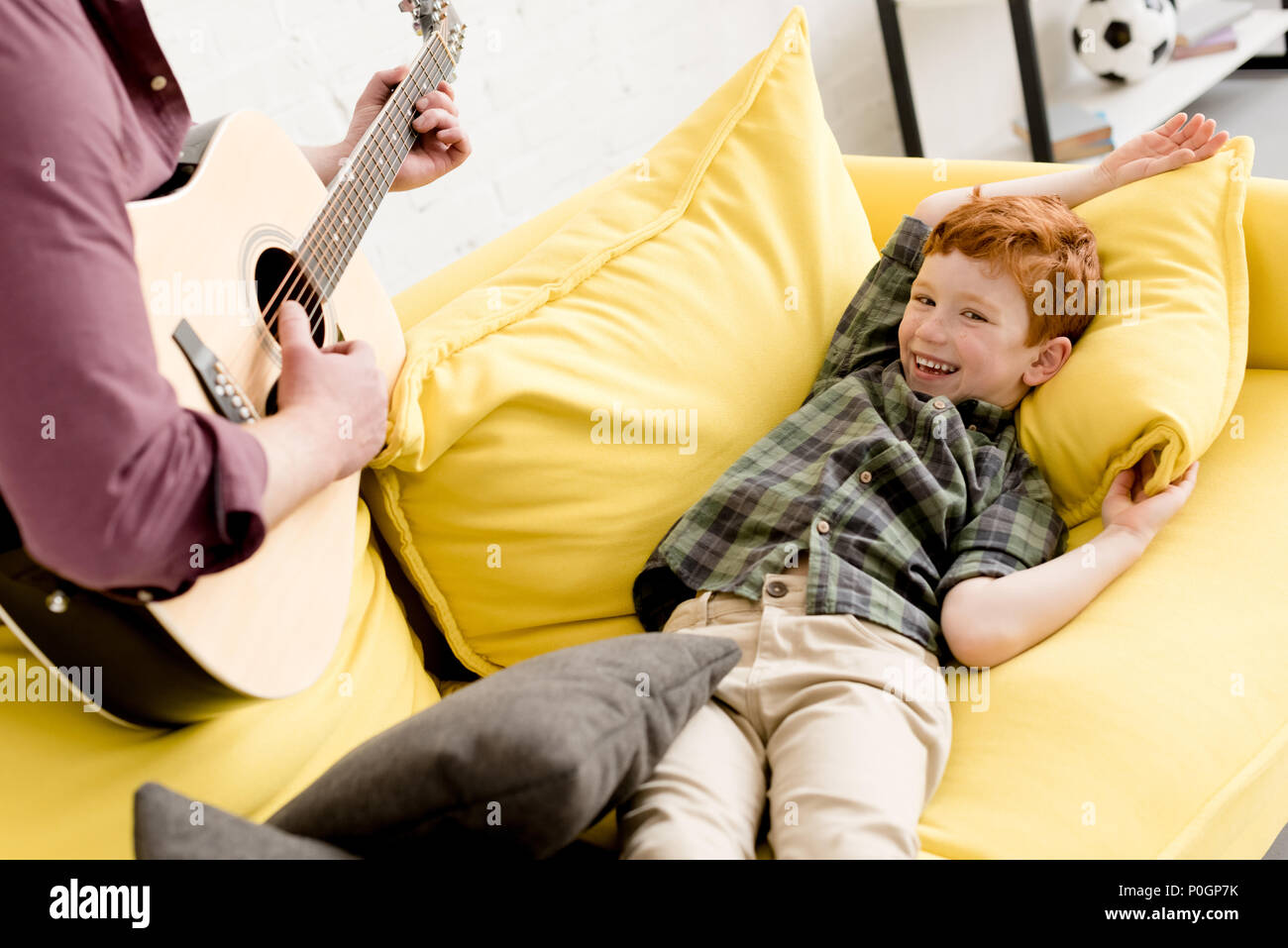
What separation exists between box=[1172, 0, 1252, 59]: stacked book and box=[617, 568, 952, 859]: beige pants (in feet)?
8.58

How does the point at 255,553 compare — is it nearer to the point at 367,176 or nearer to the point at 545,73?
the point at 367,176

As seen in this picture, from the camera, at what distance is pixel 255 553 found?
0.87 metres

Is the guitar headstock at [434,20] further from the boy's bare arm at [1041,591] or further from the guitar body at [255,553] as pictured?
the boy's bare arm at [1041,591]

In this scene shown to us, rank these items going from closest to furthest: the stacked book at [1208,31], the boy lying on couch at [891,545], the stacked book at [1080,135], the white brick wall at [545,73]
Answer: the boy lying on couch at [891,545], the white brick wall at [545,73], the stacked book at [1080,135], the stacked book at [1208,31]

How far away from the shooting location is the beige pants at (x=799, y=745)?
88 centimetres

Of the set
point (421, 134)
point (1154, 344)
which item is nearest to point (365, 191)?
point (421, 134)

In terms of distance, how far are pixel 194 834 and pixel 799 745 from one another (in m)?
0.53

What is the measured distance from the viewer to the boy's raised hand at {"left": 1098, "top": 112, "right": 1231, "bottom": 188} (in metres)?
1.35

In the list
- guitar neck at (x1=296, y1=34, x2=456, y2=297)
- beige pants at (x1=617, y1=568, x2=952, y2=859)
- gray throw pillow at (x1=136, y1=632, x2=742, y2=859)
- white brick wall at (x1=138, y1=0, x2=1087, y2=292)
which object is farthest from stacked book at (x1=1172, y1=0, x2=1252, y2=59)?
gray throw pillow at (x1=136, y1=632, x2=742, y2=859)

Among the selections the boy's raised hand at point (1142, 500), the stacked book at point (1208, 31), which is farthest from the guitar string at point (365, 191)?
the stacked book at point (1208, 31)

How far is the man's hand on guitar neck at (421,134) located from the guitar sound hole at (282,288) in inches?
10.8
